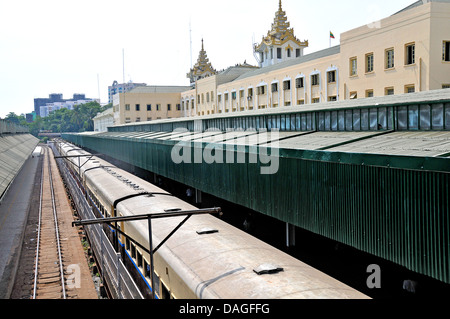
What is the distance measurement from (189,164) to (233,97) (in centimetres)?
3195

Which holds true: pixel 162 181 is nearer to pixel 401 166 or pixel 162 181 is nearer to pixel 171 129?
pixel 171 129

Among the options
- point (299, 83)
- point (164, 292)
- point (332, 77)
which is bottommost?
point (164, 292)

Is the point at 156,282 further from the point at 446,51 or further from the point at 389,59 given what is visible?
the point at 389,59

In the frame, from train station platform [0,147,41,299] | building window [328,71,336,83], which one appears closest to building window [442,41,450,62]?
building window [328,71,336,83]

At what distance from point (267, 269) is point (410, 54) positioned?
876 inches

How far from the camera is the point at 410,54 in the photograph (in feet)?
82.4

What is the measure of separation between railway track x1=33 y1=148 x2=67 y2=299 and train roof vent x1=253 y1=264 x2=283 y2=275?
1044 cm

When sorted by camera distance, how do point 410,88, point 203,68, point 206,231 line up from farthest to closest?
point 203,68
point 410,88
point 206,231

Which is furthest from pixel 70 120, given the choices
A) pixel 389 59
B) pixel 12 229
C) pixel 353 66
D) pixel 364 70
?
pixel 389 59

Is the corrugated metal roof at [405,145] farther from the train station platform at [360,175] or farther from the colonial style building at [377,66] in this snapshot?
the colonial style building at [377,66]

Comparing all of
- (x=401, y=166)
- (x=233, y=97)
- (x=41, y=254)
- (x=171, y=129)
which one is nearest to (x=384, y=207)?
(x=401, y=166)

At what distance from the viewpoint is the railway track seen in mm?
15652

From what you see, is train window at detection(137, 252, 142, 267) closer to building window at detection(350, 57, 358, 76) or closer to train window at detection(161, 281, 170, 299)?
train window at detection(161, 281, 170, 299)

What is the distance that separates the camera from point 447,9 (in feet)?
77.5
